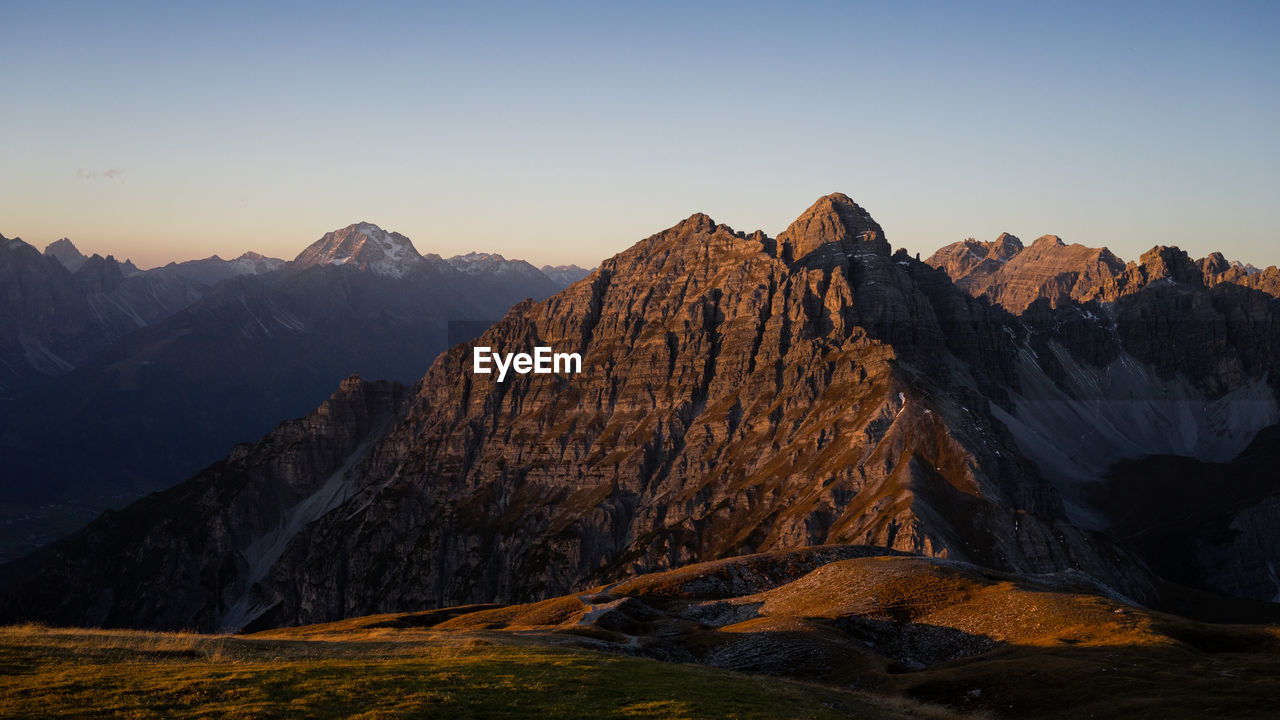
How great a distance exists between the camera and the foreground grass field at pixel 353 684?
4281 cm

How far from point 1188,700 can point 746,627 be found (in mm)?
45961

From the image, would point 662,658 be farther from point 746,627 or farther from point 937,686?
point 937,686

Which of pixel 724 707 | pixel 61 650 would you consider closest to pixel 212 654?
pixel 61 650

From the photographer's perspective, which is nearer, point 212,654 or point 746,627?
point 212,654

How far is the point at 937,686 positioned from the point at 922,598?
34084 millimetres

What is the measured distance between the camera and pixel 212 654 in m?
55.3

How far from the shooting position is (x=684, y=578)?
12988 cm

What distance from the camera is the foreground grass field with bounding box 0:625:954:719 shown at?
42.8m

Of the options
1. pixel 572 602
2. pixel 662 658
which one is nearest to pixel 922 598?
pixel 662 658

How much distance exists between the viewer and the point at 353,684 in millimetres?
47438

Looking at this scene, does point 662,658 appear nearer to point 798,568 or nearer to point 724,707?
point 724,707

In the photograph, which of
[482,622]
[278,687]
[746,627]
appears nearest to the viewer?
[278,687]

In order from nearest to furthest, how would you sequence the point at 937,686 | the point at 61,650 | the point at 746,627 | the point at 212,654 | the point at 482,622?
the point at 61,650 < the point at 212,654 < the point at 937,686 < the point at 746,627 < the point at 482,622

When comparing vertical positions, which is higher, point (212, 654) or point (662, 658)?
point (212, 654)
